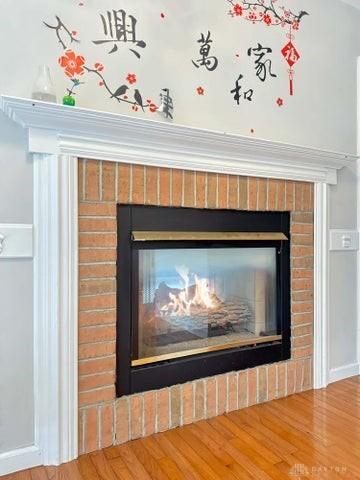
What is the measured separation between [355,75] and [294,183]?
3.28 ft

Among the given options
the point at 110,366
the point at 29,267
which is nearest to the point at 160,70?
the point at 29,267

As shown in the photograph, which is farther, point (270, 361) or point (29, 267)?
point (270, 361)

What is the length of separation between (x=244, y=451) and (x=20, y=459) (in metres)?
0.99

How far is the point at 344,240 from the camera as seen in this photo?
8.32ft

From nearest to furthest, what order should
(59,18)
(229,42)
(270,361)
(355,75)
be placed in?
(59,18), (229,42), (270,361), (355,75)

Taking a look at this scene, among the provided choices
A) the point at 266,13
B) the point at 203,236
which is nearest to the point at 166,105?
Answer: the point at 203,236

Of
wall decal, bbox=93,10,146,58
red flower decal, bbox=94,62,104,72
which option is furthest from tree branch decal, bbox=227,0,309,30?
red flower decal, bbox=94,62,104,72

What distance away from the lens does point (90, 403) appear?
1.71 metres

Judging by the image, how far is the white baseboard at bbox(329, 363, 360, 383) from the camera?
2498 millimetres

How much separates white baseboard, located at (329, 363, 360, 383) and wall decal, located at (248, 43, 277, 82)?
1948mm

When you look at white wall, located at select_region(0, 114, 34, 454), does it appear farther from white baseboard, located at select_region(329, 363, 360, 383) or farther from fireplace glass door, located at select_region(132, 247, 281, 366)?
white baseboard, located at select_region(329, 363, 360, 383)

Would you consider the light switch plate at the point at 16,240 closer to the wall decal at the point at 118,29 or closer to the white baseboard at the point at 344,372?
the wall decal at the point at 118,29

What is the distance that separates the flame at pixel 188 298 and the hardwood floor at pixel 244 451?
595 millimetres

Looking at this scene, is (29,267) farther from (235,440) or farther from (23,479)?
(235,440)
